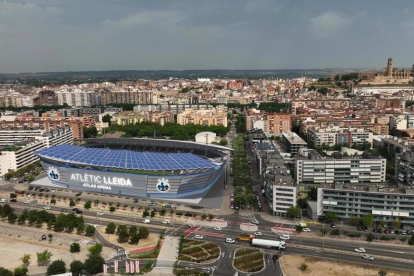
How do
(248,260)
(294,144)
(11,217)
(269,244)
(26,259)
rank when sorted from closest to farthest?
(26,259) → (248,260) → (269,244) → (11,217) → (294,144)

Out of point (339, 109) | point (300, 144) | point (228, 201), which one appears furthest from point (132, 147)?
point (339, 109)

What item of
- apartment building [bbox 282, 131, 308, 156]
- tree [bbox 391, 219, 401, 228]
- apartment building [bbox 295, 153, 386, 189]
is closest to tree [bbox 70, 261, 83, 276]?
tree [bbox 391, 219, 401, 228]

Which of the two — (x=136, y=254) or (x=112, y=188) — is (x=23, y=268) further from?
(x=112, y=188)

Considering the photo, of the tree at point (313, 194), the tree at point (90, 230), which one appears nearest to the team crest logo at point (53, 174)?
the tree at point (90, 230)

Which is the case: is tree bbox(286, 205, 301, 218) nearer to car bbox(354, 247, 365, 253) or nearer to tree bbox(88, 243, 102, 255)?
car bbox(354, 247, 365, 253)

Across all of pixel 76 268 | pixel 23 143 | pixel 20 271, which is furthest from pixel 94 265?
pixel 23 143

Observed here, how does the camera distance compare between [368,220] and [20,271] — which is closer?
[20,271]

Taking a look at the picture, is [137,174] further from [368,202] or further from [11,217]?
[368,202]

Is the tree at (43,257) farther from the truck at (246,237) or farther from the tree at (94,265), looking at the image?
the truck at (246,237)
